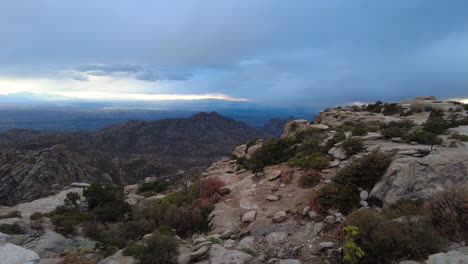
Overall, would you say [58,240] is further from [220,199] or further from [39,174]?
[39,174]

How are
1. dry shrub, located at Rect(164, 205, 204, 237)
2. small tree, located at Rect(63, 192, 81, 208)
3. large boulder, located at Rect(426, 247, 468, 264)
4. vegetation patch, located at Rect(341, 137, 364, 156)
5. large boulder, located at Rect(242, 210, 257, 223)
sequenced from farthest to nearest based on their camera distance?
small tree, located at Rect(63, 192, 81, 208) → vegetation patch, located at Rect(341, 137, 364, 156) → dry shrub, located at Rect(164, 205, 204, 237) → large boulder, located at Rect(242, 210, 257, 223) → large boulder, located at Rect(426, 247, 468, 264)

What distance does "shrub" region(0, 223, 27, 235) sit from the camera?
12320mm

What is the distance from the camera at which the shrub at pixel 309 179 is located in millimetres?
12406

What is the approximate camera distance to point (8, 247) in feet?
29.1

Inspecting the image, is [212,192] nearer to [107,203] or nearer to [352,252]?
[107,203]

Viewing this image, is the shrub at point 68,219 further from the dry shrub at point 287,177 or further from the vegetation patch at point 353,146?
the vegetation patch at point 353,146

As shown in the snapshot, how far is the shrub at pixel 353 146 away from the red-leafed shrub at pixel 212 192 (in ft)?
24.0

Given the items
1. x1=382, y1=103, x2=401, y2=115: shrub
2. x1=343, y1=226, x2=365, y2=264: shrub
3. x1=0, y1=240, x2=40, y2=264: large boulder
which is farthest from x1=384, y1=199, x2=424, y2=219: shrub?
x1=382, y1=103, x2=401, y2=115: shrub

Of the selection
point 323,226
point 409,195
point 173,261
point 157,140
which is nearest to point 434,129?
point 409,195

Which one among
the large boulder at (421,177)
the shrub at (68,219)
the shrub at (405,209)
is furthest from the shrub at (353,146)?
the shrub at (68,219)

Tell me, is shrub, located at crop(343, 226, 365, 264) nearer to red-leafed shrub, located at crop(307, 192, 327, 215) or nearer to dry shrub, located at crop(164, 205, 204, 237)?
red-leafed shrub, located at crop(307, 192, 327, 215)

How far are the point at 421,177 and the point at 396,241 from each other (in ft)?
12.7

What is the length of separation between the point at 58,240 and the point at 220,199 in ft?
26.8

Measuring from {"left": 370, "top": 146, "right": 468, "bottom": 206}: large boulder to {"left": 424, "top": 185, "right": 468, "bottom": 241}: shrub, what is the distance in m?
1.52
